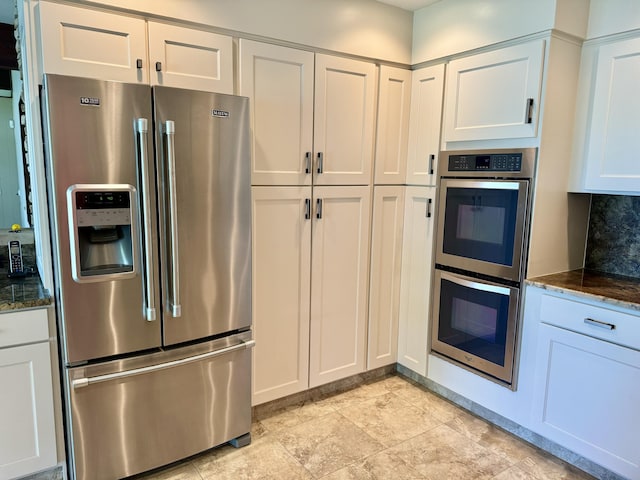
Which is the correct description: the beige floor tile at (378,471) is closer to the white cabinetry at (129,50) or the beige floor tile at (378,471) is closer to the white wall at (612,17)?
the white cabinetry at (129,50)

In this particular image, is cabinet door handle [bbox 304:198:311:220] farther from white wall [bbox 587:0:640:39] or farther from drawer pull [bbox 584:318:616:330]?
white wall [bbox 587:0:640:39]

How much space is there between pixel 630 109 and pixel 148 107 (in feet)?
7.34

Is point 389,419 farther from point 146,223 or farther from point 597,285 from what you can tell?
point 146,223

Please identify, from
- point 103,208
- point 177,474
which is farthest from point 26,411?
point 103,208

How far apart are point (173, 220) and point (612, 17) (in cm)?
231

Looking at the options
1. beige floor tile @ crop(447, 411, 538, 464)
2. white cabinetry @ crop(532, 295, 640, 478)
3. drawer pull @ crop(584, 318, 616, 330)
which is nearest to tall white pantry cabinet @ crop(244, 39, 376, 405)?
beige floor tile @ crop(447, 411, 538, 464)

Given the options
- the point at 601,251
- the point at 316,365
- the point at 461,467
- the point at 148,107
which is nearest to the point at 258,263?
the point at 316,365

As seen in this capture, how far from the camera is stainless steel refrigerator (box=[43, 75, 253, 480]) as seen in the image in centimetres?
170

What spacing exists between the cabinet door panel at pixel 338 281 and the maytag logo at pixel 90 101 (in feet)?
4.06

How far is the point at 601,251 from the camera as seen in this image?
254 cm

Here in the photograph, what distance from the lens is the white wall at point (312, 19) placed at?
6.59ft

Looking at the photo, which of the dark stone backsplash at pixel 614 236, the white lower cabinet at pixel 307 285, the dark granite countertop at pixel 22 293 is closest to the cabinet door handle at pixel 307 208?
the white lower cabinet at pixel 307 285

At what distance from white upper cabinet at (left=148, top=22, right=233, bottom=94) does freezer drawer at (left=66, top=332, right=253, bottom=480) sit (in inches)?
49.6

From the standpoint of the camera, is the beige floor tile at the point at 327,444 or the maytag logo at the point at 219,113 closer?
the maytag logo at the point at 219,113
